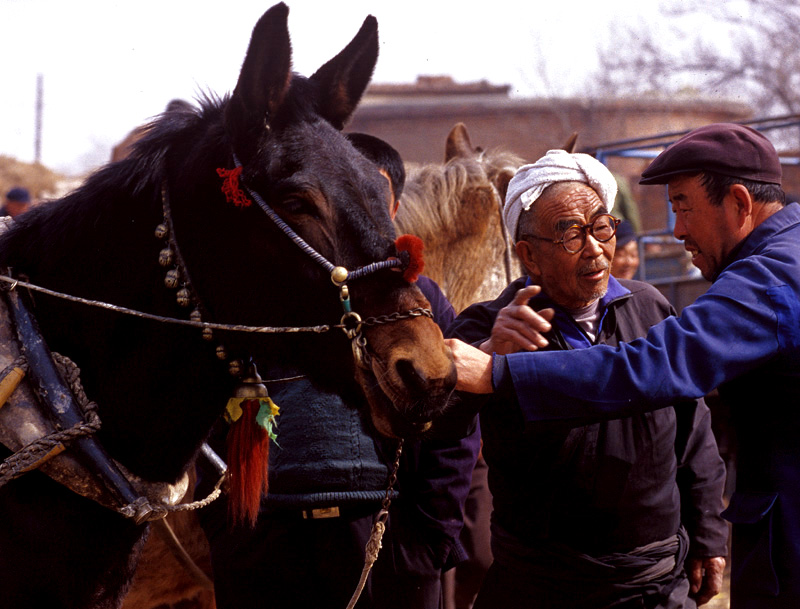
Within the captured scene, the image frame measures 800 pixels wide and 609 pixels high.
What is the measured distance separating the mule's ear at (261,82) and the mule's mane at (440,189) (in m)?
2.43

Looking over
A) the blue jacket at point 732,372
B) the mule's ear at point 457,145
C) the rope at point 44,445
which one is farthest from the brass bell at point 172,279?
the mule's ear at point 457,145

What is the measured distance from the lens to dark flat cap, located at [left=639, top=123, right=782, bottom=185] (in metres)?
2.35

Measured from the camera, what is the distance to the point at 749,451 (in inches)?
92.8

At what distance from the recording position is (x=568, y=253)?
2.64 metres

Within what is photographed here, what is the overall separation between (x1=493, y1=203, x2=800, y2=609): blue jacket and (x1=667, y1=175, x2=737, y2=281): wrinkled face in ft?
0.60

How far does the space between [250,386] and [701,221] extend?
134 cm

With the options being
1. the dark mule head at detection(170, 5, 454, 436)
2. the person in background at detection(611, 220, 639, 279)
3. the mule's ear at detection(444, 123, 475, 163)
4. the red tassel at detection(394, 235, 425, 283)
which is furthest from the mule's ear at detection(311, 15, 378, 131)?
the person in background at detection(611, 220, 639, 279)

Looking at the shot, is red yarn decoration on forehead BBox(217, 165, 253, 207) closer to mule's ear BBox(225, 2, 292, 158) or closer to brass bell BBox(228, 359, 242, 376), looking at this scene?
mule's ear BBox(225, 2, 292, 158)

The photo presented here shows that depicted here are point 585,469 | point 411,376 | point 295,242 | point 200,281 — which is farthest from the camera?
point 585,469

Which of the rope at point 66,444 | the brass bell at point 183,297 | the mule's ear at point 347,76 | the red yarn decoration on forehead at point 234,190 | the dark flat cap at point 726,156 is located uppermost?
the mule's ear at point 347,76

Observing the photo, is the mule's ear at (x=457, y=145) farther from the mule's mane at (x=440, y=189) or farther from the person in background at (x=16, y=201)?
the person in background at (x=16, y=201)

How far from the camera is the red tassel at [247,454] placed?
2.38 metres

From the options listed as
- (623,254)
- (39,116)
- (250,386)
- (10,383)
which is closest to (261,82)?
(250,386)

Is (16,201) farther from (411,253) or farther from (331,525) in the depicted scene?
(411,253)
